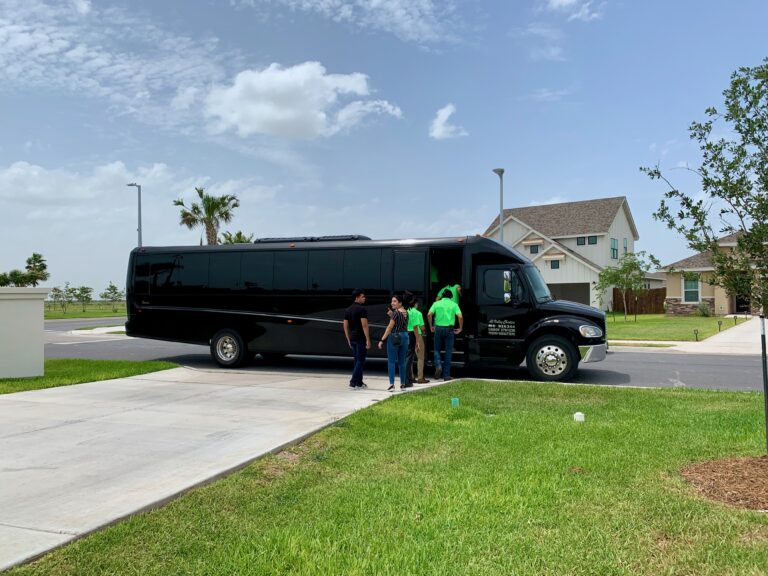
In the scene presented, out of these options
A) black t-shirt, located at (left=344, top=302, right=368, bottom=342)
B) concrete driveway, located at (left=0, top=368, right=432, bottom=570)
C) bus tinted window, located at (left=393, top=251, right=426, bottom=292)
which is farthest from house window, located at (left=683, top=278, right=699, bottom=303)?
black t-shirt, located at (left=344, top=302, right=368, bottom=342)

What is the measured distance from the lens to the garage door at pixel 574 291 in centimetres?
4294

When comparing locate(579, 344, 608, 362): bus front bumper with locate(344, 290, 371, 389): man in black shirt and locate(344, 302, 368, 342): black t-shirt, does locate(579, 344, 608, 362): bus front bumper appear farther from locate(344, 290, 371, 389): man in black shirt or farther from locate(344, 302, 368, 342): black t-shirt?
locate(344, 302, 368, 342): black t-shirt

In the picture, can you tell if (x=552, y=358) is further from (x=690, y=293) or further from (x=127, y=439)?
(x=690, y=293)

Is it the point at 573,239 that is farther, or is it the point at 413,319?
the point at 573,239

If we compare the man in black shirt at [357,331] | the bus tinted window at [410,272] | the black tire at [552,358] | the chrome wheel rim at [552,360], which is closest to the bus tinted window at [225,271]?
the bus tinted window at [410,272]

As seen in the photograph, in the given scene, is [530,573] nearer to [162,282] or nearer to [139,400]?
[139,400]

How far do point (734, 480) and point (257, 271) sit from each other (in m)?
11.0

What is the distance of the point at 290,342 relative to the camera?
44.0ft

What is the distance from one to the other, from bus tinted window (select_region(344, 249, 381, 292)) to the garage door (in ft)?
106

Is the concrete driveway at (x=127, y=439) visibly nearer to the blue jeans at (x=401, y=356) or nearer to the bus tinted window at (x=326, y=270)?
the blue jeans at (x=401, y=356)

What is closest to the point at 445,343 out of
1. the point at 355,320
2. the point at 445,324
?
the point at 445,324

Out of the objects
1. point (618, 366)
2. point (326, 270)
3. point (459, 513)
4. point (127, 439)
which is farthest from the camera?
point (618, 366)

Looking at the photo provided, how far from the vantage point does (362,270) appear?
13.1 m

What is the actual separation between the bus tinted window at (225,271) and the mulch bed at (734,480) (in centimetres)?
1093
